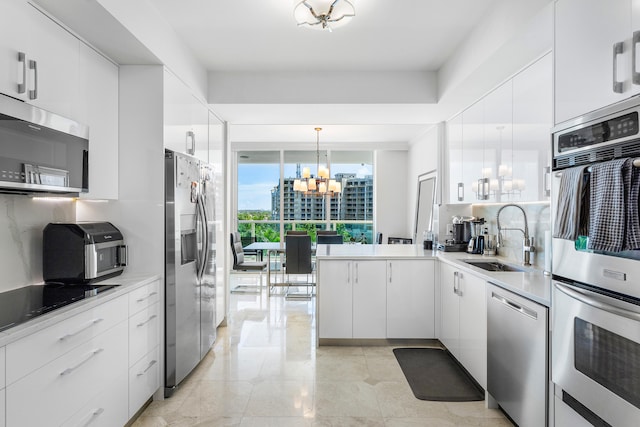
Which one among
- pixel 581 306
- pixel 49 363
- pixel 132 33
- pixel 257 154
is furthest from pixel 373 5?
pixel 257 154

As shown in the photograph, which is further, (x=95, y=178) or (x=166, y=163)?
(x=166, y=163)

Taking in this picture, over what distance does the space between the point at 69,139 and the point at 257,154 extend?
5.24m

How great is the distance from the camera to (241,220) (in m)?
7.11

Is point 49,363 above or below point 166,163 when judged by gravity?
below

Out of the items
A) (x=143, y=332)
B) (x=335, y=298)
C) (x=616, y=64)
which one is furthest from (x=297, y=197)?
(x=616, y=64)

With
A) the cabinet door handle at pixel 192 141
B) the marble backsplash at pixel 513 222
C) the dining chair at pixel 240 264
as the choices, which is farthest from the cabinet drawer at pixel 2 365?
the dining chair at pixel 240 264

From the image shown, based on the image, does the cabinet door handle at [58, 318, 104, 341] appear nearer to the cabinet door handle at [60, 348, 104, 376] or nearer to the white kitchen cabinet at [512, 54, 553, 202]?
the cabinet door handle at [60, 348, 104, 376]

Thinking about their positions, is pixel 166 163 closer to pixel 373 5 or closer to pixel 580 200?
pixel 373 5

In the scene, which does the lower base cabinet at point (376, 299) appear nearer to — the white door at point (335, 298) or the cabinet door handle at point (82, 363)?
the white door at point (335, 298)

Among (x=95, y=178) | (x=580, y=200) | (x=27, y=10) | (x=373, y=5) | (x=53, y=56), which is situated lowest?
(x=580, y=200)

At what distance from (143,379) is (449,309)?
2453 millimetres

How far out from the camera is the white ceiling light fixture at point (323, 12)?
6.84ft

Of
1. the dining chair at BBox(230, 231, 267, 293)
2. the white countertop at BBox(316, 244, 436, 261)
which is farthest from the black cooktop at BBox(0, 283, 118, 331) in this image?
the dining chair at BBox(230, 231, 267, 293)

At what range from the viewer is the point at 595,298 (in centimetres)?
142
